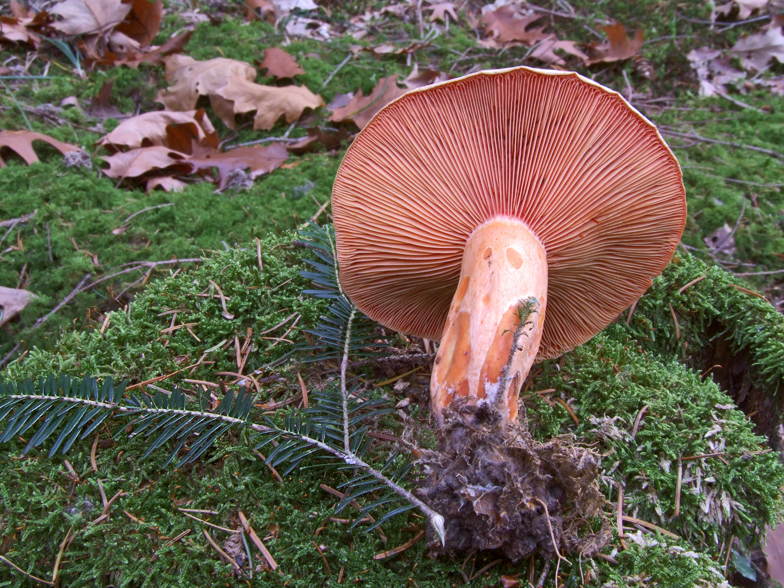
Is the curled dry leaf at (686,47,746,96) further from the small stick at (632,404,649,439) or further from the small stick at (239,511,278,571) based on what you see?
the small stick at (239,511,278,571)

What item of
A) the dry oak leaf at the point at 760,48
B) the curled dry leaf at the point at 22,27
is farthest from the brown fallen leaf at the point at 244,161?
the dry oak leaf at the point at 760,48

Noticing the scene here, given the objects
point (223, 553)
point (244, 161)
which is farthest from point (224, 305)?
point (244, 161)

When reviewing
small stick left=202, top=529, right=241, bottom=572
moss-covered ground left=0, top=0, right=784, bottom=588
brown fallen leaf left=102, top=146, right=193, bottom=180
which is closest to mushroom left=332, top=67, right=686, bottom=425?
moss-covered ground left=0, top=0, right=784, bottom=588

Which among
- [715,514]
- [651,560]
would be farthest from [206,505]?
[715,514]

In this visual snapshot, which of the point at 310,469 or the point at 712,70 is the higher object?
the point at 712,70

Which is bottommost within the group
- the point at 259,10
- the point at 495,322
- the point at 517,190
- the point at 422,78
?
the point at 495,322

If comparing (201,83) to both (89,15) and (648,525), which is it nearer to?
(89,15)

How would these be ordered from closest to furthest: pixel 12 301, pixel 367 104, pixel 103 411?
pixel 103 411
pixel 12 301
pixel 367 104

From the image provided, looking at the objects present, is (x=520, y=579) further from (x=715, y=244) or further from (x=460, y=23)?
(x=460, y=23)
